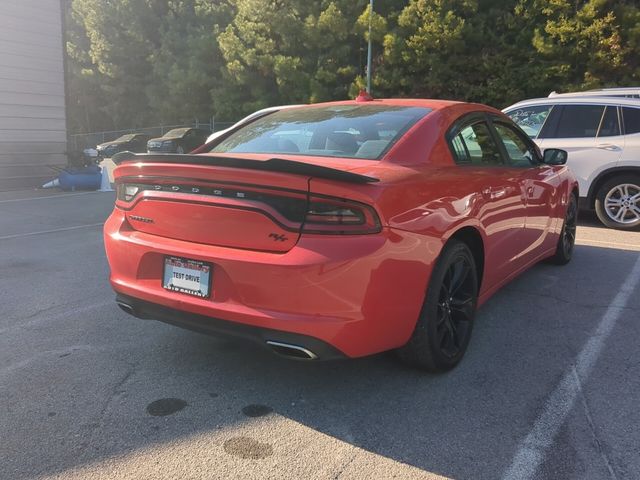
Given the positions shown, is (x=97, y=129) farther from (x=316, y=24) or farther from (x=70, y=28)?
(x=316, y=24)

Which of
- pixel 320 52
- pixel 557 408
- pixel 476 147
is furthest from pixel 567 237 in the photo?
pixel 320 52

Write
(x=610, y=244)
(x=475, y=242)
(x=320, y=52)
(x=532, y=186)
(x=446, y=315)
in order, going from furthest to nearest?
(x=320, y=52)
(x=610, y=244)
(x=532, y=186)
(x=475, y=242)
(x=446, y=315)

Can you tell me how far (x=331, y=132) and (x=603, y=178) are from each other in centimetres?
580

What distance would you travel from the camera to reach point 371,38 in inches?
1059

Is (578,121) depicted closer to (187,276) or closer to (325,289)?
(325,289)

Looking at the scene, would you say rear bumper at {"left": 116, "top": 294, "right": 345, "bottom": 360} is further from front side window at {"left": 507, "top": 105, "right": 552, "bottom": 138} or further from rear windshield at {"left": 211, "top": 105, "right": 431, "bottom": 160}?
front side window at {"left": 507, "top": 105, "right": 552, "bottom": 138}

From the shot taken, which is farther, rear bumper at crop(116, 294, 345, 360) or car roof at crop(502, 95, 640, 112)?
car roof at crop(502, 95, 640, 112)

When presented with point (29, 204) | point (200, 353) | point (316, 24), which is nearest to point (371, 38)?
point (316, 24)

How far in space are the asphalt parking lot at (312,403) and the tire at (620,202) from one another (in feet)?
12.2

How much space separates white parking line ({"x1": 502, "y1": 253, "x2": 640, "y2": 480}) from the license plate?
1.63 meters

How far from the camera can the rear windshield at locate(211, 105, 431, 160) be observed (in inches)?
131

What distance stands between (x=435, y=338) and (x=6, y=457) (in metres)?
2.17

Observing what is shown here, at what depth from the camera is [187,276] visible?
2.87m

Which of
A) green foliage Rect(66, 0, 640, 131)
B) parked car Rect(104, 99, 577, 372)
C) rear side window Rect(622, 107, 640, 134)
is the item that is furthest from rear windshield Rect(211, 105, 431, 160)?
green foliage Rect(66, 0, 640, 131)
